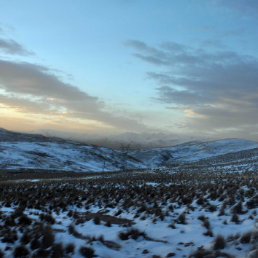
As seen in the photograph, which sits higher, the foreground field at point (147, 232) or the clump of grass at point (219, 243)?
the clump of grass at point (219, 243)

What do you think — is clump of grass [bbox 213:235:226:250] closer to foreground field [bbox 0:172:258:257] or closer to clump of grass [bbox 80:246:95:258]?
foreground field [bbox 0:172:258:257]

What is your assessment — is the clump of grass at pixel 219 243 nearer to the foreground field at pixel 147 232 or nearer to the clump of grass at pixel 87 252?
the foreground field at pixel 147 232

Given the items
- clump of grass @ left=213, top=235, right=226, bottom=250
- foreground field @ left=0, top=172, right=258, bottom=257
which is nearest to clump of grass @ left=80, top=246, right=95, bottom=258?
foreground field @ left=0, top=172, right=258, bottom=257

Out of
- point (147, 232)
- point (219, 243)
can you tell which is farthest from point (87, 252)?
point (219, 243)

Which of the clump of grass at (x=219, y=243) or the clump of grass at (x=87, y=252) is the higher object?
the clump of grass at (x=219, y=243)

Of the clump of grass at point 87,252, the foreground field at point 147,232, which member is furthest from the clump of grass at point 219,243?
the clump of grass at point 87,252

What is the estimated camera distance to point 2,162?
82.5 m

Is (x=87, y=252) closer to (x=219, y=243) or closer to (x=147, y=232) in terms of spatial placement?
(x=147, y=232)

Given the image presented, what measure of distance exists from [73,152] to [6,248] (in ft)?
425

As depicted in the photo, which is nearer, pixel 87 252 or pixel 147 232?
pixel 87 252

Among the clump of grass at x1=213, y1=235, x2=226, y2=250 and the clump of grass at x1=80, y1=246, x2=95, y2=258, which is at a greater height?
the clump of grass at x1=213, y1=235, x2=226, y2=250

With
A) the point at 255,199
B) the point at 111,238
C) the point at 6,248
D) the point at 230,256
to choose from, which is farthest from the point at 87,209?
the point at 230,256

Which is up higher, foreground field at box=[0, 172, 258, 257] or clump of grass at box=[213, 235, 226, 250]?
clump of grass at box=[213, 235, 226, 250]

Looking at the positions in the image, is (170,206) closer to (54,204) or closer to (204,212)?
(204,212)
